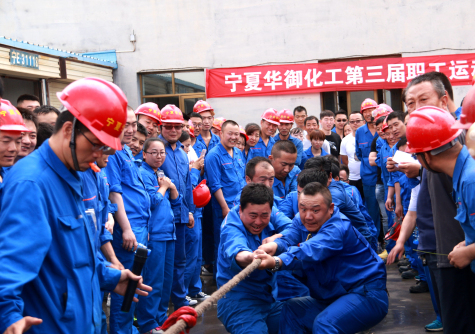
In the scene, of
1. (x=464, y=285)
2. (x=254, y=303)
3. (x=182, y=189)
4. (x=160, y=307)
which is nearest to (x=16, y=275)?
(x=254, y=303)

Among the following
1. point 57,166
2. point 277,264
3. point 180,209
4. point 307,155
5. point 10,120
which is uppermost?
point 10,120

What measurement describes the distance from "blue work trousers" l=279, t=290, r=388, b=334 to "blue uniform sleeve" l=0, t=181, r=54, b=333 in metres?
2.00

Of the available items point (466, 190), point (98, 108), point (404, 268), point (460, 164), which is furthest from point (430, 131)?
point (404, 268)

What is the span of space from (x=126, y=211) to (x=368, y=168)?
15.2 feet

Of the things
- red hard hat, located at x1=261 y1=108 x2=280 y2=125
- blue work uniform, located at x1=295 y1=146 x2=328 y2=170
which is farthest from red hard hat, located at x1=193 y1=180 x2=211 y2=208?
red hard hat, located at x1=261 y1=108 x2=280 y2=125

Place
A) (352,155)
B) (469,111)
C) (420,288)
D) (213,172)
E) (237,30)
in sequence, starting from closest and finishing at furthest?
1. (469,111)
2. (420,288)
3. (213,172)
4. (352,155)
5. (237,30)

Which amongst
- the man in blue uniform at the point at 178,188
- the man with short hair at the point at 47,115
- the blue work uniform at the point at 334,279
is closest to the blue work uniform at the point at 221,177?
the man in blue uniform at the point at 178,188

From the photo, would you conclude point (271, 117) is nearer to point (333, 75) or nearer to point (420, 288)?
point (420, 288)

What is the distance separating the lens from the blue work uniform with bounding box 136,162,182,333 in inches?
162

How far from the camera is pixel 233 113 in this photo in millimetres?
12039

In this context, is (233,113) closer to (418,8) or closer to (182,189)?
(418,8)

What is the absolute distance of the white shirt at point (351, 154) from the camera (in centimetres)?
806

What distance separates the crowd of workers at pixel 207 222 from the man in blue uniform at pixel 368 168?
2.77 ft

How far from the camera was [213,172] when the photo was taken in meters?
5.98
